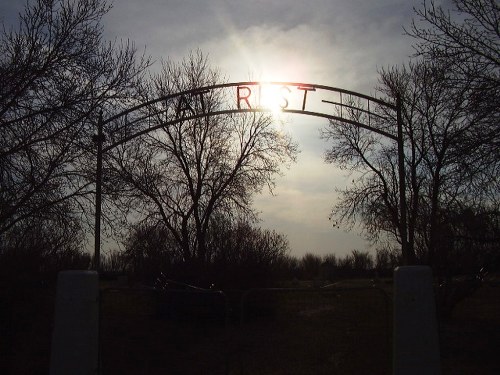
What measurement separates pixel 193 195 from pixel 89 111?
13.8 m

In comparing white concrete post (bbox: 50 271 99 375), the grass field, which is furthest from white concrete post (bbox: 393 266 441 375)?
white concrete post (bbox: 50 271 99 375)

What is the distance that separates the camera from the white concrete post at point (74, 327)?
24.3 ft

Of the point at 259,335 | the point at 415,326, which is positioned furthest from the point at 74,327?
the point at 415,326

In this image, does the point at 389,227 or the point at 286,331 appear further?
the point at 389,227

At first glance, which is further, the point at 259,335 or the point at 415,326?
the point at 259,335

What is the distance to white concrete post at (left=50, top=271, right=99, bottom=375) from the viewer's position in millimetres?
7402

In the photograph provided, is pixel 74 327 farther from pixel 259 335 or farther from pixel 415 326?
pixel 415 326

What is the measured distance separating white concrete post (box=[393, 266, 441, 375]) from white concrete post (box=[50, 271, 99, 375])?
12.3ft

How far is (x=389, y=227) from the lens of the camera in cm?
3238

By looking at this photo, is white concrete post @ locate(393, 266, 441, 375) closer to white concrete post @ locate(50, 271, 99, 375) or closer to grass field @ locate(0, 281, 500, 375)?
grass field @ locate(0, 281, 500, 375)

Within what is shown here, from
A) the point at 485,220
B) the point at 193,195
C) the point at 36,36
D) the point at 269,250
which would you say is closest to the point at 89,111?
the point at 36,36

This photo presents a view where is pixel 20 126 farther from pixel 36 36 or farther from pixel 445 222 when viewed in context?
pixel 445 222

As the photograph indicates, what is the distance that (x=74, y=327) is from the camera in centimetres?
748

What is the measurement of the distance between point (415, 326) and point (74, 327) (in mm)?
4118
